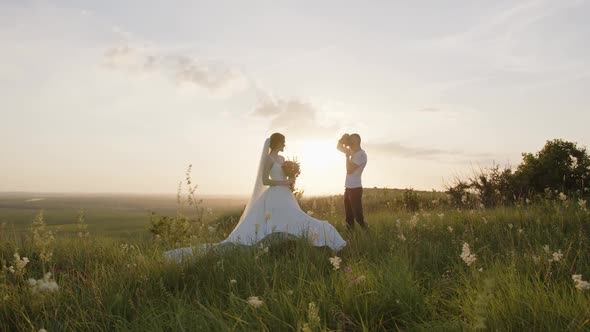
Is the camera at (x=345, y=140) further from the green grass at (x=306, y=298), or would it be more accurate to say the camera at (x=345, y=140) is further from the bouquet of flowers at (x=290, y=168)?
the green grass at (x=306, y=298)

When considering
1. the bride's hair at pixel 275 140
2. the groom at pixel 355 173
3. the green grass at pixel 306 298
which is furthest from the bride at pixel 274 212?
the groom at pixel 355 173

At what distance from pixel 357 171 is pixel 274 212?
3.21m

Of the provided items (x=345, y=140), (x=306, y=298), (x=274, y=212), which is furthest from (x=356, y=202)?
(x=306, y=298)

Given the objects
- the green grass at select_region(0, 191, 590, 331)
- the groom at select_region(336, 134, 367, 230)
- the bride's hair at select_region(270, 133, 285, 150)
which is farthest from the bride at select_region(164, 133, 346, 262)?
the groom at select_region(336, 134, 367, 230)

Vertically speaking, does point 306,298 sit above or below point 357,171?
below

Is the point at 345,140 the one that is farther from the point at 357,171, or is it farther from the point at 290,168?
the point at 290,168

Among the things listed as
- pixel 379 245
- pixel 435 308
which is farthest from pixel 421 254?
pixel 435 308

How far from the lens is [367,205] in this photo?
19750 mm

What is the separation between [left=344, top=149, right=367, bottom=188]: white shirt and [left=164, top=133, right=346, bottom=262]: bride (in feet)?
7.53

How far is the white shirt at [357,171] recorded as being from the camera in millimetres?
11102

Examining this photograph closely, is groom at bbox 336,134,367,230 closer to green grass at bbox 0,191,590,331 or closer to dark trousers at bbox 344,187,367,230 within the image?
dark trousers at bbox 344,187,367,230

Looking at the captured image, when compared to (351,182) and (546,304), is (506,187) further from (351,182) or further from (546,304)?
(546,304)

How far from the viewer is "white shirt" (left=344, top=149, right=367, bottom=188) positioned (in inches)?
437

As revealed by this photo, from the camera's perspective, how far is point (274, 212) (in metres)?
8.77
